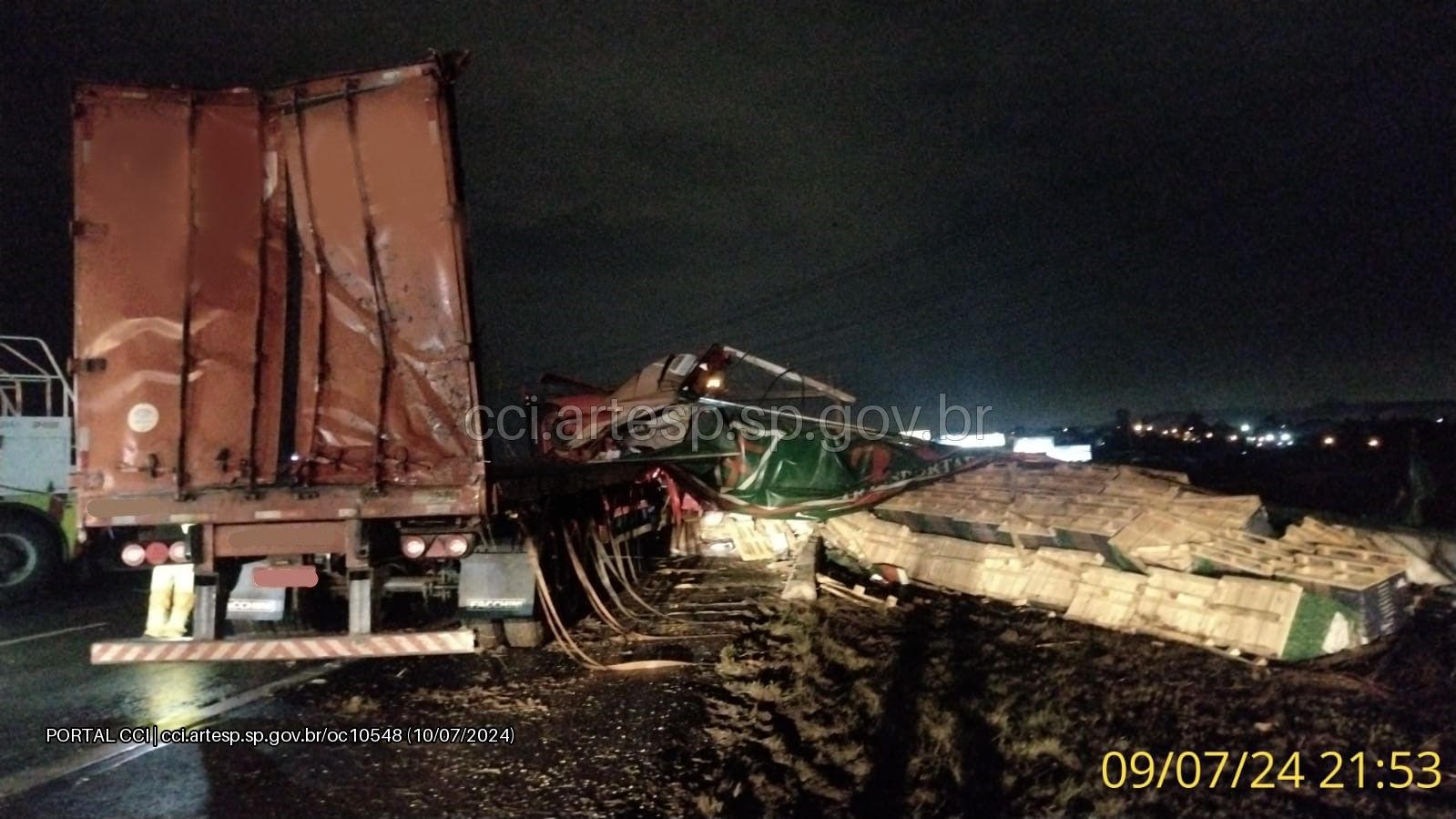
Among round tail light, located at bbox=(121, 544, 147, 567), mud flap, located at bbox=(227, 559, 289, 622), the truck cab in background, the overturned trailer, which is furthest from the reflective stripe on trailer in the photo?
the truck cab in background

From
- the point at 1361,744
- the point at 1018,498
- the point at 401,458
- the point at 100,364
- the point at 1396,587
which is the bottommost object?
the point at 1361,744

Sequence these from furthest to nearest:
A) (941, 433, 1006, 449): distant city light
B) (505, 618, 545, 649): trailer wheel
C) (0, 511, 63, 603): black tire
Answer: (941, 433, 1006, 449): distant city light, (0, 511, 63, 603): black tire, (505, 618, 545, 649): trailer wheel

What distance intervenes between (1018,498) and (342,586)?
6753 mm

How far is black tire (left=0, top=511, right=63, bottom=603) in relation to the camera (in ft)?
35.4

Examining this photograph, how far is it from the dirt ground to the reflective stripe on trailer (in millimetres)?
408

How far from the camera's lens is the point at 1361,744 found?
16.7ft

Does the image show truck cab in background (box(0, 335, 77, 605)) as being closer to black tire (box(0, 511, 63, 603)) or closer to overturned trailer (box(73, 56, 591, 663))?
black tire (box(0, 511, 63, 603))

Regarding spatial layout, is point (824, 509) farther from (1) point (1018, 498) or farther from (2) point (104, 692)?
(2) point (104, 692)

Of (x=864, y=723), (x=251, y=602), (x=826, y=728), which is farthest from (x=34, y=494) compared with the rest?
(x=864, y=723)

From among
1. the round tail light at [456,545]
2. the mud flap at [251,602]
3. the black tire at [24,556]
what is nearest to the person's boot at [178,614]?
the mud flap at [251,602]

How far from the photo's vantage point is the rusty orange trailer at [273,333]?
5.94m

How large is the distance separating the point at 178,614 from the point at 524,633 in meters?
2.61

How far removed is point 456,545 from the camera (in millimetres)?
6520

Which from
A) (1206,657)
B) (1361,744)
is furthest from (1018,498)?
(1361,744)
